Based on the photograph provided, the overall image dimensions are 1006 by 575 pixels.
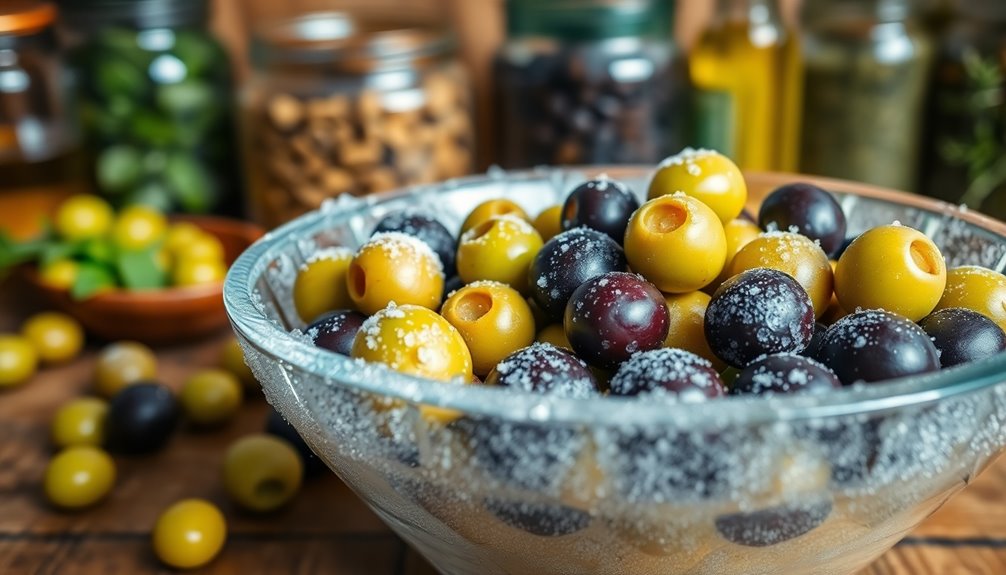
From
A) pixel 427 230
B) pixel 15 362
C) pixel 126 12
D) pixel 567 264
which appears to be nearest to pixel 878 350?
pixel 567 264

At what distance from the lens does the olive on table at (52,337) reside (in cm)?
86

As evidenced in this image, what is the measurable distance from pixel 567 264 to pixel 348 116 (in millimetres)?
622

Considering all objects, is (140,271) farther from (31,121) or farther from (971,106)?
(971,106)

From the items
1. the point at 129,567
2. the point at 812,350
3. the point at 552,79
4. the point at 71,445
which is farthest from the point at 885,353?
the point at 552,79

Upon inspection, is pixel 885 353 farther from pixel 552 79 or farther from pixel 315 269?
pixel 552 79

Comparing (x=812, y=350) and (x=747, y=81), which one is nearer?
(x=812, y=350)

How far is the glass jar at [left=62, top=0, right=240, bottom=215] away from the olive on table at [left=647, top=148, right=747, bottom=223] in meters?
0.73

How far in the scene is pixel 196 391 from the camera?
28.8 inches

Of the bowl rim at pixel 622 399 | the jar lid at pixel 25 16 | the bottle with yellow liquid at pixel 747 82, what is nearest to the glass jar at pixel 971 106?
the bottle with yellow liquid at pixel 747 82

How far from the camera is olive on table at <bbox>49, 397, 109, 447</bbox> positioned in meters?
0.70

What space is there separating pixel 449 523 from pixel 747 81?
0.83m

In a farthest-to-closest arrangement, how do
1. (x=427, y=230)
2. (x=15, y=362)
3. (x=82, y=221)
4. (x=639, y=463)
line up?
1. (x=82, y=221)
2. (x=15, y=362)
3. (x=427, y=230)
4. (x=639, y=463)

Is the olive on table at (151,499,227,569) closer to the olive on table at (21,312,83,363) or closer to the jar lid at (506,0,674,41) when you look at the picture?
the olive on table at (21,312,83,363)

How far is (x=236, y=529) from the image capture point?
0.60 m
